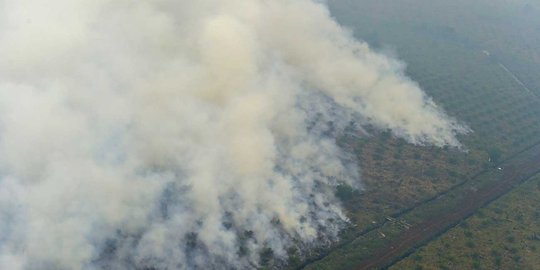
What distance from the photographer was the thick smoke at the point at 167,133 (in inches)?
2229

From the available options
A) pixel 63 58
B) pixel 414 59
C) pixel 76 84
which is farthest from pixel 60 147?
pixel 414 59

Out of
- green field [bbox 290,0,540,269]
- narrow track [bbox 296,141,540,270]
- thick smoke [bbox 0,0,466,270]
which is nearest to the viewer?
thick smoke [bbox 0,0,466,270]

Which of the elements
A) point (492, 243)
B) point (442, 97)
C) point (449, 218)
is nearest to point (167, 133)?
point (449, 218)

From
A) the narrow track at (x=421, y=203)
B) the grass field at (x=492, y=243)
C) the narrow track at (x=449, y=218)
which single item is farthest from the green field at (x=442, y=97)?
the narrow track at (x=449, y=218)

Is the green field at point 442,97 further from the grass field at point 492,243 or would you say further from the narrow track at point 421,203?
the grass field at point 492,243

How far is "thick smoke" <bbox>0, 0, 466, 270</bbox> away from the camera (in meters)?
56.6

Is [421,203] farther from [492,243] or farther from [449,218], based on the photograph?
[492,243]

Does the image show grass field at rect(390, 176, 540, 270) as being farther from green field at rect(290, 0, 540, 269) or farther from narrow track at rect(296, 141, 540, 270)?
narrow track at rect(296, 141, 540, 270)

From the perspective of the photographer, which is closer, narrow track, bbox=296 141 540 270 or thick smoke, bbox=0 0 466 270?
thick smoke, bbox=0 0 466 270

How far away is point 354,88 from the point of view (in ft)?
323

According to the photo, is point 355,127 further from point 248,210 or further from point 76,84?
point 76,84

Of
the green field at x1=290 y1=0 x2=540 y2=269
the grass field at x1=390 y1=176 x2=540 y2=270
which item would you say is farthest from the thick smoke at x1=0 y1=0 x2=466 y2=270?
the grass field at x1=390 y1=176 x2=540 y2=270

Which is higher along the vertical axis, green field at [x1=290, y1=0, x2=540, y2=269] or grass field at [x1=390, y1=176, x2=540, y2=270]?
green field at [x1=290, y1=0, x2=540, y2=269]

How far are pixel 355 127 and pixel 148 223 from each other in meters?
44.0
